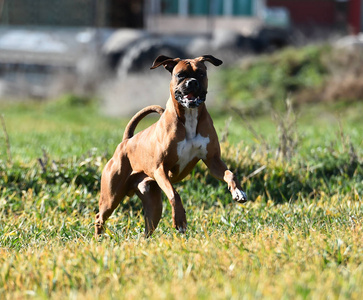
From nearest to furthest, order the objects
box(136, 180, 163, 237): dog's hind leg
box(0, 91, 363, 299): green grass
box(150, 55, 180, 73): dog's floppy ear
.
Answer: box(0, 91, 363, 299): green grass < box(150, 55, 180, 73): dog's floppy ear < box(136, 180, 163, 237): dog's hind leg

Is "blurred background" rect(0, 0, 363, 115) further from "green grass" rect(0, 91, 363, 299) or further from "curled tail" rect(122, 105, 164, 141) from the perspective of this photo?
"curled tail" rect(122, 105, 164, 141)

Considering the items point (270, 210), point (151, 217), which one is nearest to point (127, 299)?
point (151, 217)

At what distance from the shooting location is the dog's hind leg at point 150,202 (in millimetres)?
5363

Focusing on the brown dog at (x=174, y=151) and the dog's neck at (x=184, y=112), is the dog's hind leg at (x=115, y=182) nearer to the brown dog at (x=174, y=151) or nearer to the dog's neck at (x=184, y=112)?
the brown dog at (x=174, y=151)

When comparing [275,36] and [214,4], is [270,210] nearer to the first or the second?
[275,36]

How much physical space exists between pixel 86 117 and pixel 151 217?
42.1ft

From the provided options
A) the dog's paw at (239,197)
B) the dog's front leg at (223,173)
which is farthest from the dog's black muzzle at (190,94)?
the dog's paw at (239,197)

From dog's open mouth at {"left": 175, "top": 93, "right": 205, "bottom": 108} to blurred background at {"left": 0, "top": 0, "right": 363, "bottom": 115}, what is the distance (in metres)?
13.0

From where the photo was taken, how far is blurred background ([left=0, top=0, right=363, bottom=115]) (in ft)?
60.8

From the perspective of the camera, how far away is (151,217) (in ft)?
17.7

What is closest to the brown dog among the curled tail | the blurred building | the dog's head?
the dog's head

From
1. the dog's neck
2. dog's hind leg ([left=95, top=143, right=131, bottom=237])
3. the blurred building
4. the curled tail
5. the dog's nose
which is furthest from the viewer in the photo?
the blurred building

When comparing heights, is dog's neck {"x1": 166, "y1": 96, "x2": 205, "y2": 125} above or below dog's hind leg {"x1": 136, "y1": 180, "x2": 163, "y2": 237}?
above

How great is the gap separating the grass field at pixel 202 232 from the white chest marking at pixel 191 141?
627 millimetres
